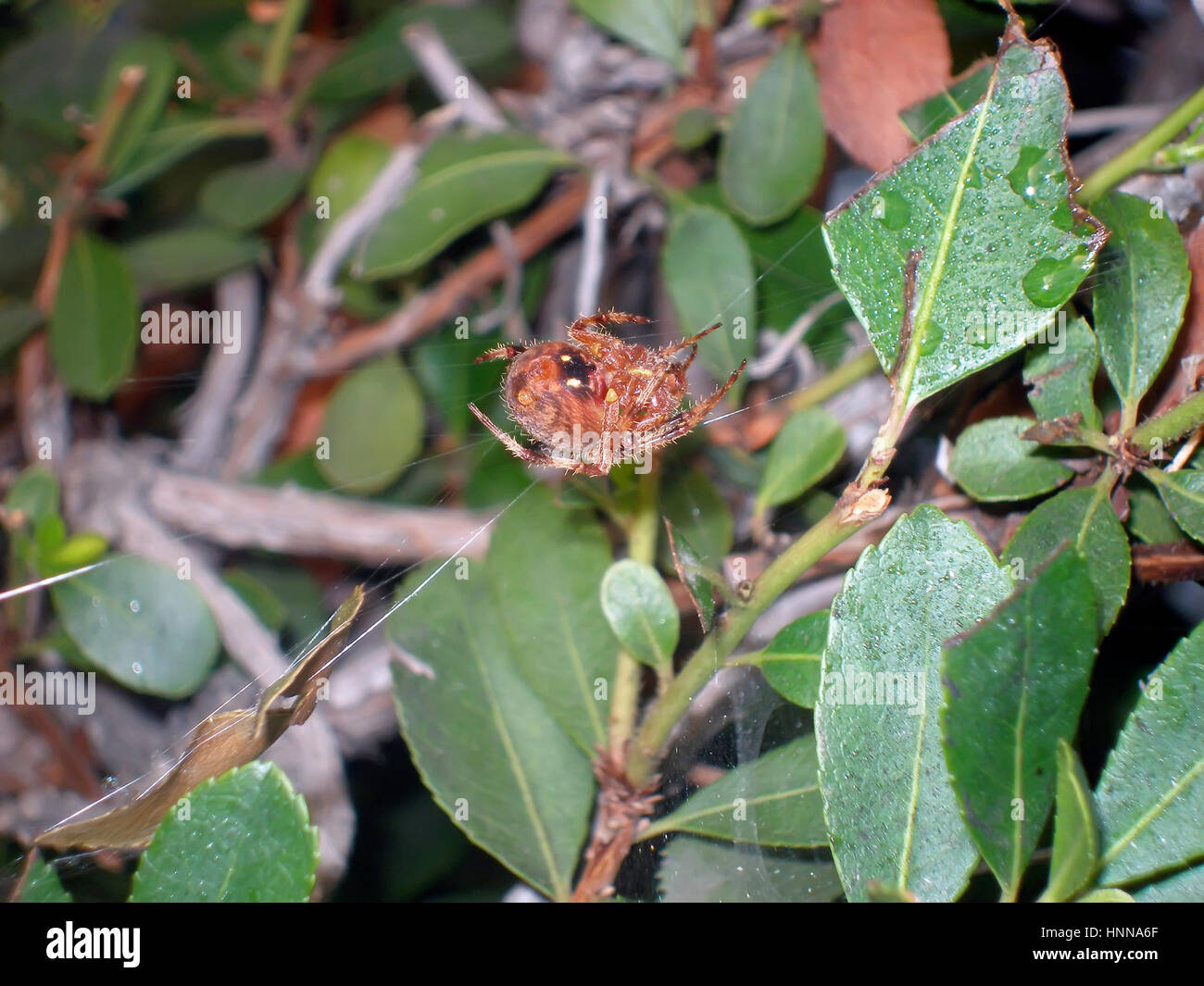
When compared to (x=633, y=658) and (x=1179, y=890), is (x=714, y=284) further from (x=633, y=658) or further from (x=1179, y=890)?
(x=1179, y=890)

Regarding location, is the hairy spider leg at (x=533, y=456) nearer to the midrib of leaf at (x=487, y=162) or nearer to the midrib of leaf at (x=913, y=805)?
the midrib of leaf at (x=913, y=805)

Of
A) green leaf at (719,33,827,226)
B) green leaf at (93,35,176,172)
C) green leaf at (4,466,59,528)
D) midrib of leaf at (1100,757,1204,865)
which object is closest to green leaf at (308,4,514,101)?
green leaf at (93,35,176,172)

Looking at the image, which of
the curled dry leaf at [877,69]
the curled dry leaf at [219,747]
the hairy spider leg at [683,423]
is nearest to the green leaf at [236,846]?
the curled dry leaf at [219,747]

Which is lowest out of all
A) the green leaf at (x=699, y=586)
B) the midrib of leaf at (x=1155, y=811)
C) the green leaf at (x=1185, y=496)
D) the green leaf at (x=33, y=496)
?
the midrib of leaf at (x=1155, y=811)

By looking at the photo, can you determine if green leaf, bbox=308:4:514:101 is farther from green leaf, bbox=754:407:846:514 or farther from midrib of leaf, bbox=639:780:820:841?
midrib of leaf, bbox=639:780:820:841

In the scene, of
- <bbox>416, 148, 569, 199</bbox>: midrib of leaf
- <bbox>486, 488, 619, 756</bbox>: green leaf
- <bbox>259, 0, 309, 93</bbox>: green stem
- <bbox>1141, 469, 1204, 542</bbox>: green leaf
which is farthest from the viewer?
<bbox>259, 0, 309, 93</bbox>: green stem

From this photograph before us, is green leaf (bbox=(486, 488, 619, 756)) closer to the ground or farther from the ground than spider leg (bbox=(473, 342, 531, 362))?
closer to the ground

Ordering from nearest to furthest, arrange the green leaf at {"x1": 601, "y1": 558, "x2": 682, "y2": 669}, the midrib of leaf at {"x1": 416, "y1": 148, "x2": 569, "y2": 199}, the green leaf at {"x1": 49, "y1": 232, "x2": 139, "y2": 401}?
1. the green leaf at {"x1": 601, "y1": 558, "x2": 682, "y2": 669}
2. the midrib of leaf at {"x1": 416, "y1": 148, "x2": 569, "y2": 199}
3. the green leaf at {"x1": 49, "y1": 232, "x2": 139, "y2": 401}
